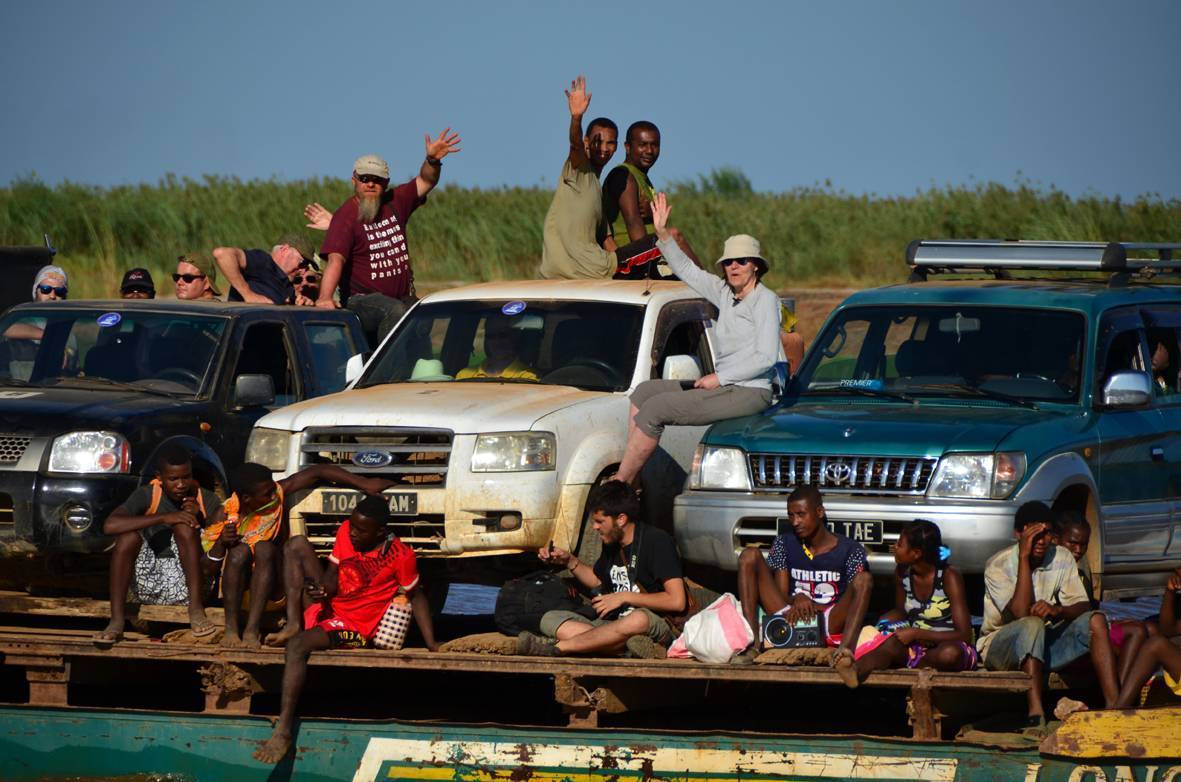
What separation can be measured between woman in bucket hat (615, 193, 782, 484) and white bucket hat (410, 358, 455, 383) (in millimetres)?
1387

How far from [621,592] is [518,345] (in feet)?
8.37

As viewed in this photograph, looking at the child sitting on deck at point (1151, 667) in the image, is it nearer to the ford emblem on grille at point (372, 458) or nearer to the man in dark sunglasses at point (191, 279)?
the ford emblem on grille at point (372, 458)

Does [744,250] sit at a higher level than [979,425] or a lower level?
higher

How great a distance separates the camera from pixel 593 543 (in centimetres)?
1048

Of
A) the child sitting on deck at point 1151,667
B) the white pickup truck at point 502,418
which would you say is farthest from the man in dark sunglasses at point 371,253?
the child sitting on deck at point 1151,667

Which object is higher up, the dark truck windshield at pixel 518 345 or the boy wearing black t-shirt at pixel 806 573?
the dark truck windshield at pixel 518 345

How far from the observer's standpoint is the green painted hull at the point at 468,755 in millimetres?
8602

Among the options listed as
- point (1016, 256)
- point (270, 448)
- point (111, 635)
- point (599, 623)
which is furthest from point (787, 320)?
point (111, 635)

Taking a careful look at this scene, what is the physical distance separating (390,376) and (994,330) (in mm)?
3647

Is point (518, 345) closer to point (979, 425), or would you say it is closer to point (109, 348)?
point (109, 348)

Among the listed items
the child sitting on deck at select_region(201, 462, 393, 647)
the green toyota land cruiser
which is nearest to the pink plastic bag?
the green toyota land cruiser

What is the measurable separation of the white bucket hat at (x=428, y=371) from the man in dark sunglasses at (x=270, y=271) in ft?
7.36

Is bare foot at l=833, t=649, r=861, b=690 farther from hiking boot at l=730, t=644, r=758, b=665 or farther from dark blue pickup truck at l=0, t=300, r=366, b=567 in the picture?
dark blue pickup truck at l=0, t=300, r=366, b=567

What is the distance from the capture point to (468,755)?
9.12 m
